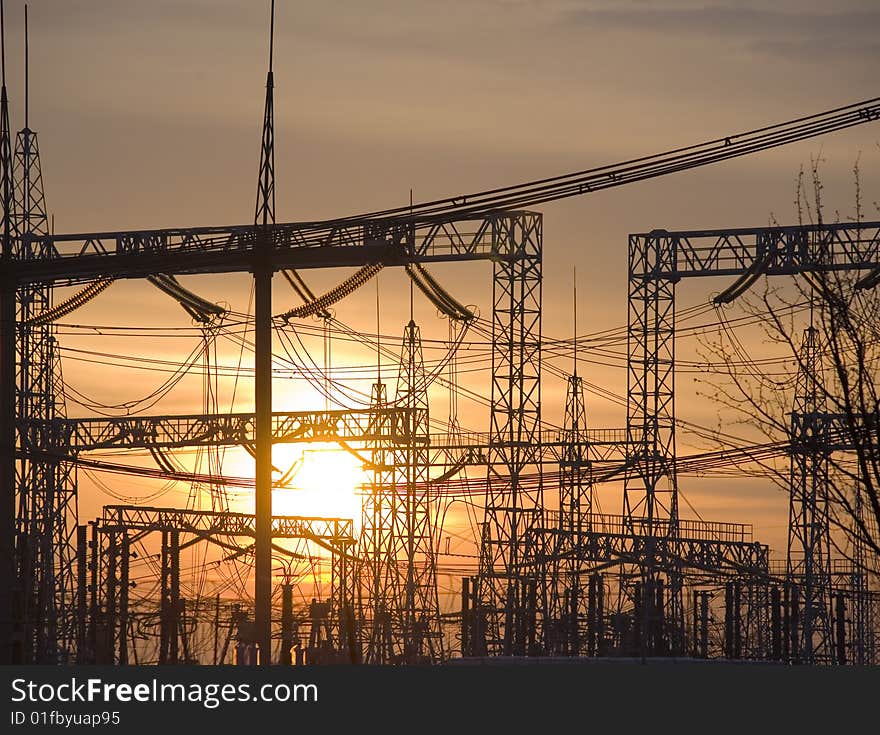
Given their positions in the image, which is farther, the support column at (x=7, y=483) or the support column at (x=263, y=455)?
the support column at (x=7, y=483)

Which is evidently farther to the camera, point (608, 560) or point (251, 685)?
point (608, 560)

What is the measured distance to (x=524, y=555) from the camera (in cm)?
4769

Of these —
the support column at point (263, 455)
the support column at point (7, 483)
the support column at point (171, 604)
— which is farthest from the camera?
the support column at point (171, 604)

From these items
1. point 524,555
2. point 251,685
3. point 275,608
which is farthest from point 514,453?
point 251,685

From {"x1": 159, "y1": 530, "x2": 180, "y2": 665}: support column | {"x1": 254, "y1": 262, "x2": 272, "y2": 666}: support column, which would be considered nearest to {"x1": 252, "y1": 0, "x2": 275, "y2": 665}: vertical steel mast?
{"x1": 254, "y1": 262, "x2": 272, "y2": 666}: support column

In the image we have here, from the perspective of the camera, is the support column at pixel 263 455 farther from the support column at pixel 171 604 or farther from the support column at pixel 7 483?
the support column at pixel 171 604

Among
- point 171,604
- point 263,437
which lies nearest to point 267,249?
point 263,437

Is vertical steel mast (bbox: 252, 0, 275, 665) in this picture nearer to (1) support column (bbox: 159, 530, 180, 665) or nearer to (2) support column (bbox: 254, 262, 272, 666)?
(2) support column (bbox: 254, 262, 272, 666)

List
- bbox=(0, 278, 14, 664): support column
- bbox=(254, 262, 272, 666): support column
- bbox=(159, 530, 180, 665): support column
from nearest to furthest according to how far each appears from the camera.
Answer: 1. bbox=(254, 262, 272, 666): support column
2. bbox=(0, 278, 14, 664): support column
3. bbox=(159, 530, 180, 665): support column

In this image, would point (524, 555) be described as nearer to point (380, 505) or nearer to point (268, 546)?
point (380, 505)

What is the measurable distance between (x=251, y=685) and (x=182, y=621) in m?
36.4

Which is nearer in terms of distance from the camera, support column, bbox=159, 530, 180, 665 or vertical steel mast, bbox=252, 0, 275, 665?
vertical steel mast, bbox=252, 0, 275, 665

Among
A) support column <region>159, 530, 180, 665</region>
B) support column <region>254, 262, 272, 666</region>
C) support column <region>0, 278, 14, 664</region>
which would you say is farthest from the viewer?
support column <region>159, 530, 180, 665</region>

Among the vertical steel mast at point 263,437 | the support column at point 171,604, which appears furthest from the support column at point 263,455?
the support column at point 171,604
